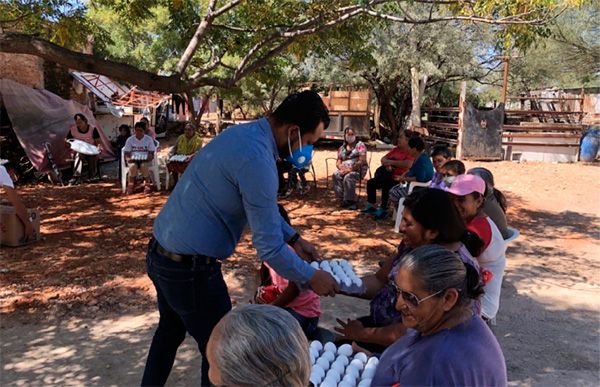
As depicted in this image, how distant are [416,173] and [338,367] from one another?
5.37 m

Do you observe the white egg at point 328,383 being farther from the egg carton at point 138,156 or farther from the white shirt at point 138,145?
the white shirt at point 138,145

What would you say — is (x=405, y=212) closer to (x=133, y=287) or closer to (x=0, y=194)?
Result: (x=133, y=287)

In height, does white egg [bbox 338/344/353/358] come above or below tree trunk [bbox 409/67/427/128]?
below

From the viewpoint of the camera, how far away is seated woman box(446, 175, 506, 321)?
294 centimetres

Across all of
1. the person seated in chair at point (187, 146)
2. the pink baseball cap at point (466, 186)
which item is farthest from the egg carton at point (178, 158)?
the pink baseball cap at point (466, 186)

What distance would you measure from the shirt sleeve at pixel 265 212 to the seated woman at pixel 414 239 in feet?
1.69

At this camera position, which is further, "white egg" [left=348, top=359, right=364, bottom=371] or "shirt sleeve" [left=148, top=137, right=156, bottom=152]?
"shirt sleeve" [left=148, top=137, right=156, bottom=152]

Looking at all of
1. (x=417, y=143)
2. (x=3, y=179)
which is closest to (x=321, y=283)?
(x=3, y=179)

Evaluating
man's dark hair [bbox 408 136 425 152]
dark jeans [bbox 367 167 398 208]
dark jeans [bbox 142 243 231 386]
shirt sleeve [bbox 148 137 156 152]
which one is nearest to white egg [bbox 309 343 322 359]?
dark jeans [bbox 142 243 231 386]

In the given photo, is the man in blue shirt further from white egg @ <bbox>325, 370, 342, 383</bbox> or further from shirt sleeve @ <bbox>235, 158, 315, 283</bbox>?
white egg @ <bbox>325, 370, 342, 383</bbox>

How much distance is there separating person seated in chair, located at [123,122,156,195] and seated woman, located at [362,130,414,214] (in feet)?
13.6

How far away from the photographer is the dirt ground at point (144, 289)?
328 cm

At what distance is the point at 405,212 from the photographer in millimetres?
2549

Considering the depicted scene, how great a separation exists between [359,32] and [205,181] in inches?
272
